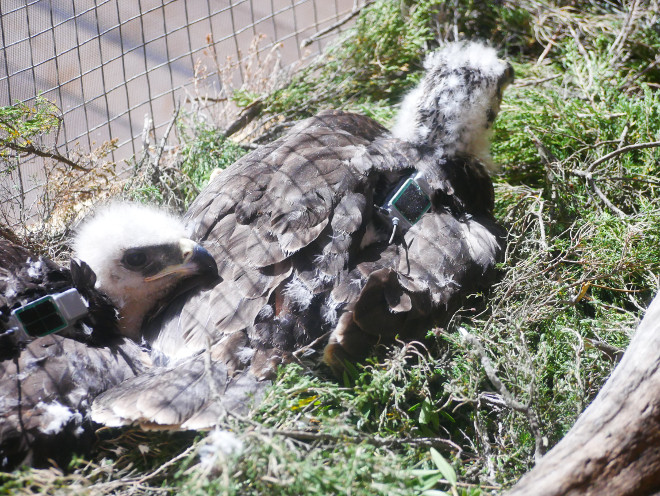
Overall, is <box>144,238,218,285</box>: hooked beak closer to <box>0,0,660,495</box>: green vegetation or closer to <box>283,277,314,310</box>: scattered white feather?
<box>283,277,314,310</box>: scattered white feather

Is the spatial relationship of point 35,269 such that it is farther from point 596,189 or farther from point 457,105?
point 596,189

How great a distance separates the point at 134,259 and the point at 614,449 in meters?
1.70

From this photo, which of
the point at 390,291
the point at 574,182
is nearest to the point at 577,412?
the point at 390,291

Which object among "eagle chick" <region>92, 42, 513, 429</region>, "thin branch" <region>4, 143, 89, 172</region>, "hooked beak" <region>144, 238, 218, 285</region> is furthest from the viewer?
"thin branch" <region>4, 143, 89, 172</region>

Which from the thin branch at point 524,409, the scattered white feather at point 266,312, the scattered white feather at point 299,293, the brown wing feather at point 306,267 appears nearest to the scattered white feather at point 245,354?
the brown wing feather at point 306,267

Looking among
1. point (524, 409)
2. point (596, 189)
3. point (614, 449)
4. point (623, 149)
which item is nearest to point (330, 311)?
point (524, 409)

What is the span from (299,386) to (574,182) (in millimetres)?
1875

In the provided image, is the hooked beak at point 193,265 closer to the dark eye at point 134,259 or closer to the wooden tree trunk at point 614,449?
the dark eye at point 134,259

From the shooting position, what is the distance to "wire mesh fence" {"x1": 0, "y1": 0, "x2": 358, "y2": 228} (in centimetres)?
290

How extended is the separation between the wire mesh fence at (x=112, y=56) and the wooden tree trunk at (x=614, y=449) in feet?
7.39

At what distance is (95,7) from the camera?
3062 millimetres

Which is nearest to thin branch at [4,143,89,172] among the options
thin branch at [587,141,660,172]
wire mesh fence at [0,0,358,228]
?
wire mesh fence at [0,0,358,228]

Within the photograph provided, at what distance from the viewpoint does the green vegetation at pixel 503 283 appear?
5.22 feet

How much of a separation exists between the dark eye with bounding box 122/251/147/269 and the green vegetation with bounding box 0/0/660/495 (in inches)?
27.4
